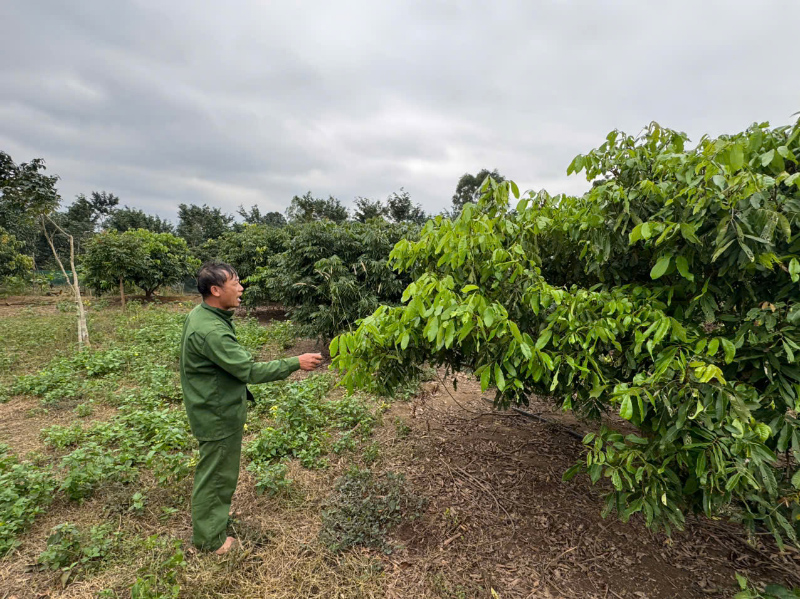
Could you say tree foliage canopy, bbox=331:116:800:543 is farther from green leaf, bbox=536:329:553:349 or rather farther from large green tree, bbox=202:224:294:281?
large green tree, bbox=202:224:294:281

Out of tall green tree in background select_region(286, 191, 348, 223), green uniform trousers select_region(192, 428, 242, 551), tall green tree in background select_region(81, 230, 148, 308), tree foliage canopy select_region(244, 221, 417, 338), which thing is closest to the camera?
green uniform trousers select_region(192, 428, 242, 551)

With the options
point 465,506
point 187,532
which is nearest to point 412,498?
point 465,506

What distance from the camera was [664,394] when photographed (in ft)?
4.52

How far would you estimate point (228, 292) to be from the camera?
2184mm

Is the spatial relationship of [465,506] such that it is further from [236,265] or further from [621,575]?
[236,265]

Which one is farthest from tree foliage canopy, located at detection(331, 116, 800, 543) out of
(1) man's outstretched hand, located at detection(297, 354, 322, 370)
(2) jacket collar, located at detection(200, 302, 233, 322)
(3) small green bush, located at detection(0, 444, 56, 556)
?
(3) small green bush, located at detection(0, 444, 56, 556)

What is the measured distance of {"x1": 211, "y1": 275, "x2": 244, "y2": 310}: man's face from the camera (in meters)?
2.16

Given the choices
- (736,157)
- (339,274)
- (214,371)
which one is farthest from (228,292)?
(339,274)

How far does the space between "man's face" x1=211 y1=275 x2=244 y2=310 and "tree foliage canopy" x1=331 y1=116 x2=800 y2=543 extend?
2.59 ft

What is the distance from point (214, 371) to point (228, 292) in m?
0.47

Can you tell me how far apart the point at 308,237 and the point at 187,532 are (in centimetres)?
523

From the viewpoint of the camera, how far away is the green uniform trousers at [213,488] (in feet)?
7.01

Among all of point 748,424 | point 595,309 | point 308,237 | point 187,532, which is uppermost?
point 308,237

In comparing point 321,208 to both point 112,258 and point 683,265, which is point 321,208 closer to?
point 112,258
